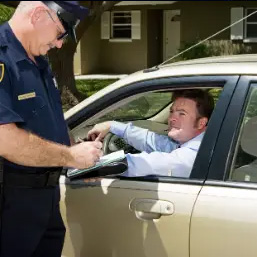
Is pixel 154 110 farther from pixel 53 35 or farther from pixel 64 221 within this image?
pixel 53 35

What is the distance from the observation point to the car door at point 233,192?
2.48 meters

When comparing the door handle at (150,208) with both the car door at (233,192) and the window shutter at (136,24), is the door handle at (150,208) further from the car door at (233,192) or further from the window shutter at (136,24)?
the window shutter at (136,24)

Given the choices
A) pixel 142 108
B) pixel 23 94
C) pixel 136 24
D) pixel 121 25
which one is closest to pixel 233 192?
pixel 23 94

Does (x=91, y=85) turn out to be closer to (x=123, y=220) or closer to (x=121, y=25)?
(x=121, y=25)

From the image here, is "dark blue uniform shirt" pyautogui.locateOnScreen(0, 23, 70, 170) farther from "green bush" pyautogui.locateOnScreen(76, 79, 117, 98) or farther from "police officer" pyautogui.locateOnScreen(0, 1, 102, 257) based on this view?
"green bush" pyautogui.locateOnScreen(76, 79, 117, 98)

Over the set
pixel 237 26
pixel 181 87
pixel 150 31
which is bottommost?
pixel 181 87

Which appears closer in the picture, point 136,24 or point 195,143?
point 195,143

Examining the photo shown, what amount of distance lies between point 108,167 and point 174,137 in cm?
50

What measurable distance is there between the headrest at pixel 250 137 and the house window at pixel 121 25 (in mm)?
18275

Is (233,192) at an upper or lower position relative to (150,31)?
lower

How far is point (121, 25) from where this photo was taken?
20.9 m

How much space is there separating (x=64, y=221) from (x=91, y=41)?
706 inches

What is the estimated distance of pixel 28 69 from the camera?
2.49m

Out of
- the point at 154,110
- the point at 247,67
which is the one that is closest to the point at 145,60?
the point at 154,110
